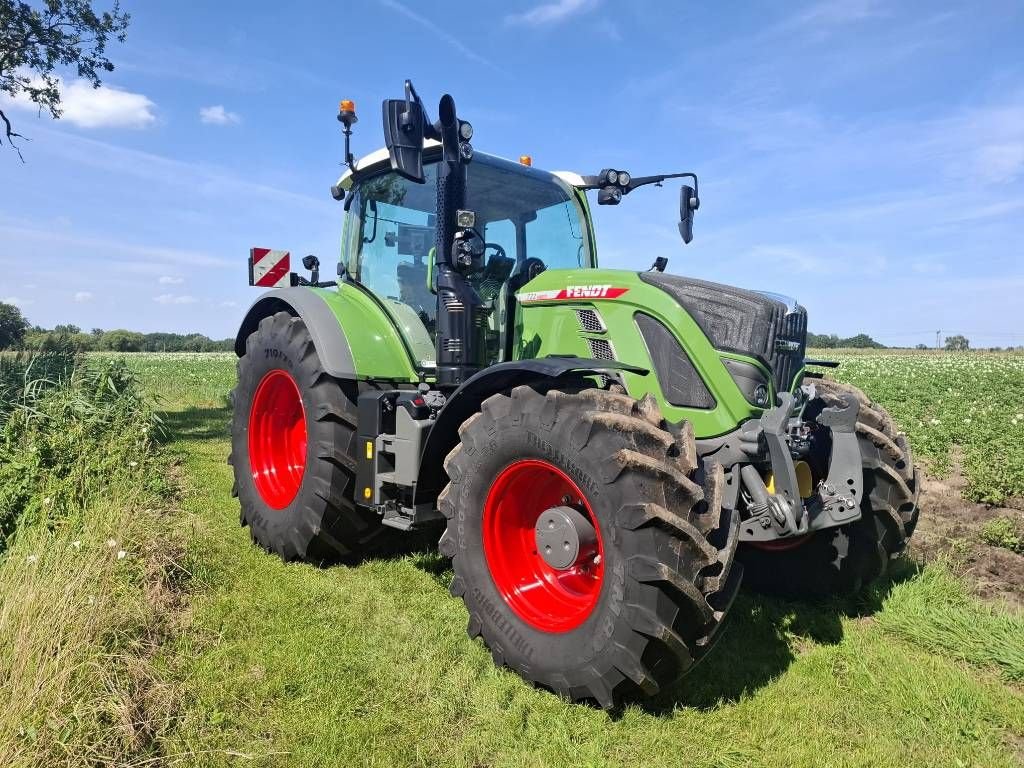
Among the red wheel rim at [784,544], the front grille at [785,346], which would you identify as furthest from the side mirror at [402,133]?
the red wheel rim at [784,544]

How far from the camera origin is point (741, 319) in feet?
11.2

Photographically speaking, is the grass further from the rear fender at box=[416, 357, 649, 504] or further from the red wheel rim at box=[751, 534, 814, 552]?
the red wheel rim at box=[751, 534, 814, 552]

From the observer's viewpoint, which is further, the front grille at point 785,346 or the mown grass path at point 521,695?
the front grille at point 785,346

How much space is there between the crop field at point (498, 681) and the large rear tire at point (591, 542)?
21 centimetres

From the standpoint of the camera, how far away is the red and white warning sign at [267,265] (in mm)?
8289

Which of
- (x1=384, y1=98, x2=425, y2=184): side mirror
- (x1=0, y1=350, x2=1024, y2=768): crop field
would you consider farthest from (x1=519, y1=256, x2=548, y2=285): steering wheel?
(x1=0, y1=350, x2=1024, y2=768): crop field

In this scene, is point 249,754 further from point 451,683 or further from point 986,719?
point 986,719

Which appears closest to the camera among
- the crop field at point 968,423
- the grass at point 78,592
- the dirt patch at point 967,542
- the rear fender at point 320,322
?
the grass at point 78,592

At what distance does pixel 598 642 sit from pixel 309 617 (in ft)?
5.72

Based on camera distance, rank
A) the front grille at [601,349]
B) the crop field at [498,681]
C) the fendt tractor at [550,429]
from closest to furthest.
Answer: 1. the crop field at [498,681]
2. the fendt tractor at [550,429]
3. the front grille at [601,349]

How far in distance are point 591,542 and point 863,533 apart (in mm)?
1736

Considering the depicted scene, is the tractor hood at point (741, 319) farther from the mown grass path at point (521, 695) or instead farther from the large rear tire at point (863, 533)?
the mown grass path at point (521, 695)

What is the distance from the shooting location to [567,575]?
3428mm

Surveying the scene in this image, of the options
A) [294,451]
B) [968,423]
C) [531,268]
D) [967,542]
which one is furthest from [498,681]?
[968,423]
